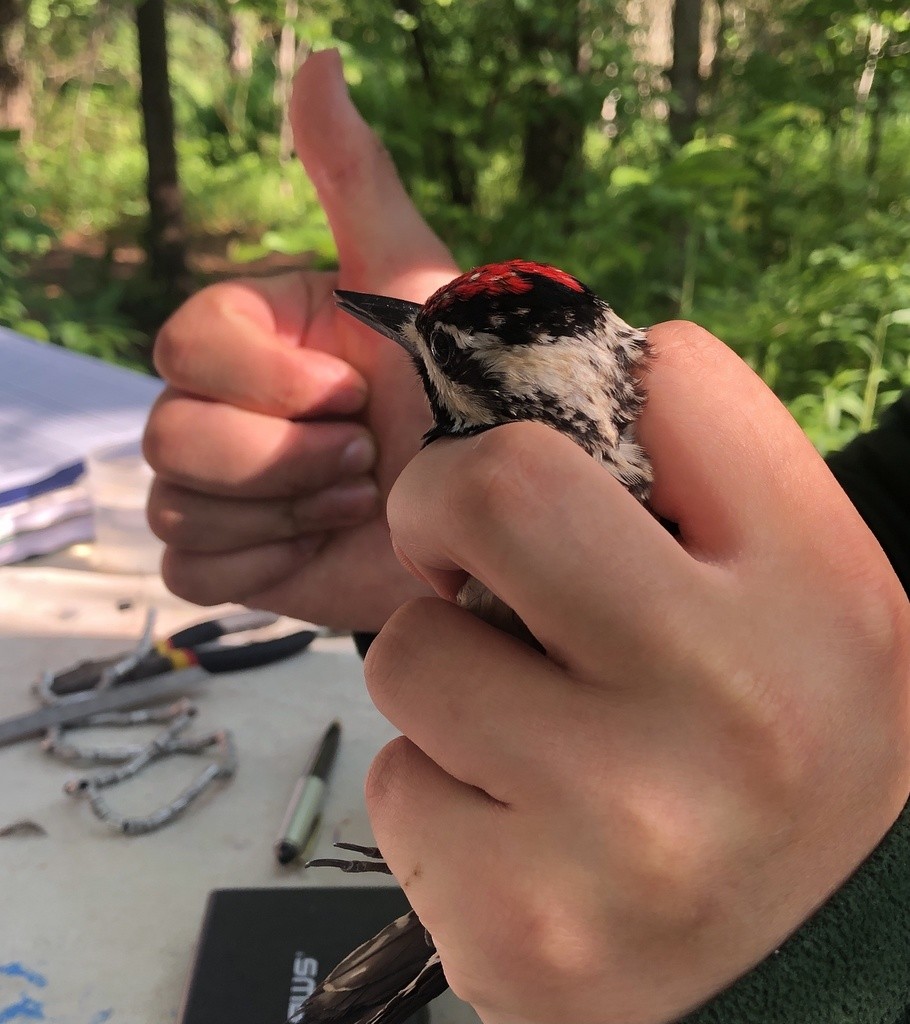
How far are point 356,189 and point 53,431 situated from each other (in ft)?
3.02

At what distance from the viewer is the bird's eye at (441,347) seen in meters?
0.80

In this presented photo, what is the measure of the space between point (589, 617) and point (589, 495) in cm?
7

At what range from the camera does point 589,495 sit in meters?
0.53

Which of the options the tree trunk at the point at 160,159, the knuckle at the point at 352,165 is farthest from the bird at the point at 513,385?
the tree trunk at the point at 160,159

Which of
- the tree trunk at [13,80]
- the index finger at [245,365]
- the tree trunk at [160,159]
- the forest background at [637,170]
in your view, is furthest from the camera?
the tree trunk at [13,80]

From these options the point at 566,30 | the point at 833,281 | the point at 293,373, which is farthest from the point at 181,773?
the point at 566,30

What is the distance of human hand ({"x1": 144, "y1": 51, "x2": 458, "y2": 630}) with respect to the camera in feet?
4.07

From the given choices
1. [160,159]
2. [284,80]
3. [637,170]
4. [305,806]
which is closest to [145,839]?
[305,806]

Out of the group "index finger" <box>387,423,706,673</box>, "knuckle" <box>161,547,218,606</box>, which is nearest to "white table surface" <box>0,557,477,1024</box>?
"knuckle" <box>161,547,218,606</box>

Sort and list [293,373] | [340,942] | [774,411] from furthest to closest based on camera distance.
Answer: [293,373] → [340,942] → [774,411]

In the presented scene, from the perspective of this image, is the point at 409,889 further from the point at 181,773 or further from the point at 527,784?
the point at 181,773

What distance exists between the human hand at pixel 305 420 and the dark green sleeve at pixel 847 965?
769 millimetres

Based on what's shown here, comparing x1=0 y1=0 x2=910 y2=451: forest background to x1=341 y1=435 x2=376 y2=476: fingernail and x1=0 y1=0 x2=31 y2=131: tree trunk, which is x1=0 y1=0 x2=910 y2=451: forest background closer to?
x1=0 y1=0 x2=31 y2=131: tree trunk

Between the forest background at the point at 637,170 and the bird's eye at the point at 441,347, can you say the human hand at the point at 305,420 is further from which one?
the forest background at the point at 637,170
